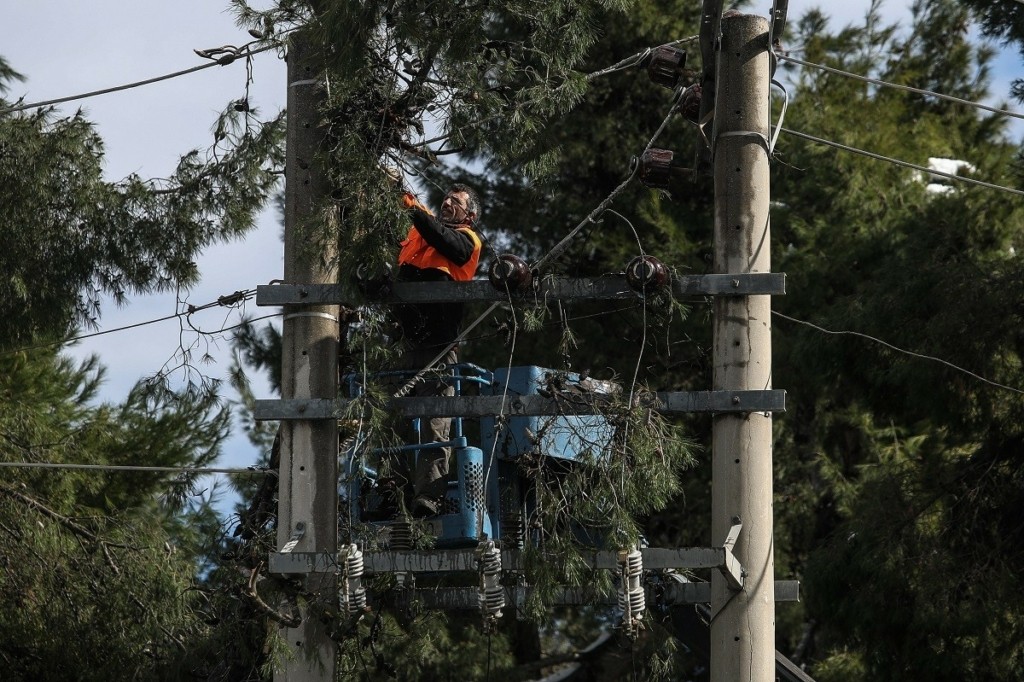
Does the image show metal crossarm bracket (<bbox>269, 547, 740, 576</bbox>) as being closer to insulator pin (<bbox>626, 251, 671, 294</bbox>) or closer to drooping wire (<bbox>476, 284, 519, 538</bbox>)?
drooping wire (<bbox>476, 284, 519, 538</bbox>)

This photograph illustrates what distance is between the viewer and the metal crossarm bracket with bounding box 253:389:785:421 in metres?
8.42

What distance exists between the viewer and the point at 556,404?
8.44 metres

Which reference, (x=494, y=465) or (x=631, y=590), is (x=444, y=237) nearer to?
(x=494, y=465)

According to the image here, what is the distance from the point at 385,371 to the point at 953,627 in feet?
21.4

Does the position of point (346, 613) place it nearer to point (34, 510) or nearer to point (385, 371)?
point (385, 371)

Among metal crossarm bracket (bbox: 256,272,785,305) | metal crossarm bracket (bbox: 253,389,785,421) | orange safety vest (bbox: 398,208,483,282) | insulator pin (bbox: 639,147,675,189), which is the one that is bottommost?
metal crossarm bracket (bbox: 253,389,785,421)

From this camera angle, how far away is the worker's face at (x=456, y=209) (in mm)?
9656

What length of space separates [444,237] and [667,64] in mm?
1472

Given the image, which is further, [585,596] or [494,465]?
[494,465]

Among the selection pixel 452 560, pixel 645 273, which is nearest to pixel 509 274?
pixel 645 273

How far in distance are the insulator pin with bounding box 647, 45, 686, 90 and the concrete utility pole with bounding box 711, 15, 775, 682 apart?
1.43 ft

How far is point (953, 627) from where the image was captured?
1377cm

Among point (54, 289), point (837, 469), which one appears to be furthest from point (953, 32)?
point (54, 289)

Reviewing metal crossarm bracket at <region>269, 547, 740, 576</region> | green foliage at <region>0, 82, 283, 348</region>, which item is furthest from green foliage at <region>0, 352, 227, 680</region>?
metal crossarm bracket at <region>269, 547, 740, 576</region>
